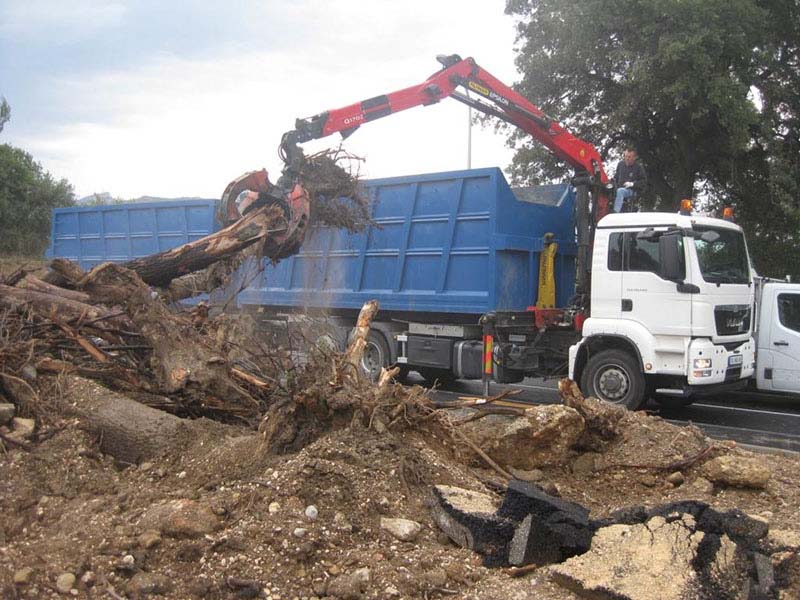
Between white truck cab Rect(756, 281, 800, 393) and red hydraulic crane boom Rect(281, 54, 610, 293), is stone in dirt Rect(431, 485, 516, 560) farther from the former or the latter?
white truck cab Rect(756, 281, 800, 393)

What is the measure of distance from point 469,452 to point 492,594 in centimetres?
192

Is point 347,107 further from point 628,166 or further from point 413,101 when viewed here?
point 628,166

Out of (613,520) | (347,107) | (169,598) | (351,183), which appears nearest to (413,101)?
(347,107)

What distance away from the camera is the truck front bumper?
880 cm

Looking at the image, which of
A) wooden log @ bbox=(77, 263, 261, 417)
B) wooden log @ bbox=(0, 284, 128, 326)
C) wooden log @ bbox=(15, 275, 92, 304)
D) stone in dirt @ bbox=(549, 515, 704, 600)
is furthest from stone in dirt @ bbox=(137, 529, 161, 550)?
wooden log @ bbox=(15, 275, 92, 304)

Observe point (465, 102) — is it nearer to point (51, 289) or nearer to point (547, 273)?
point (547, 273)

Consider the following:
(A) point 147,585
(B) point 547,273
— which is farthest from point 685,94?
(A) point 147,585

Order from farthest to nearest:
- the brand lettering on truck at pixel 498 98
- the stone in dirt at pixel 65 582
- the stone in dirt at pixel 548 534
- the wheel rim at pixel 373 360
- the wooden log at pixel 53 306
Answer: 1. the wheel rim at pixel 373 360
2. the brand lettering on truck at pixel 498 98
3. the wooden log at pixel 53 306
4. the stone in dirt at pixel 548 534
5. the stone in dirt at pixel 65 582

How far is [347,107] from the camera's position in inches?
394

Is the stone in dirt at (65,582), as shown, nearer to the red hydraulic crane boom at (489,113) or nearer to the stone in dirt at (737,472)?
the stone in dirt at (737,472)

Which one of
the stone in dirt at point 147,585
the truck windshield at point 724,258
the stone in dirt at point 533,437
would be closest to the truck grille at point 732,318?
the truck windshield at point 724,258

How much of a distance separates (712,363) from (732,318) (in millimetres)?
772

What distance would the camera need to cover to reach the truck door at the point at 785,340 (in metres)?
10.2

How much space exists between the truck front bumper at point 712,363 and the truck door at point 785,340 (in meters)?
1.14
